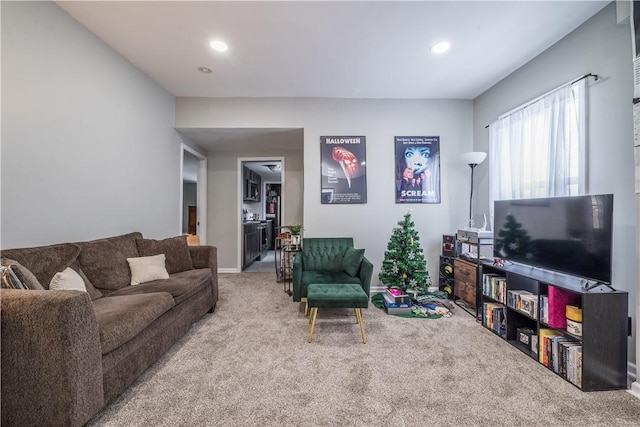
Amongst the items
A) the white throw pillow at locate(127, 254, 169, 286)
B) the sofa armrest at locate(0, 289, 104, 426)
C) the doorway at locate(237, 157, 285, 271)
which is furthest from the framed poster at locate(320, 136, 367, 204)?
the sofa armrest at locate(0, 289, 104, 426)

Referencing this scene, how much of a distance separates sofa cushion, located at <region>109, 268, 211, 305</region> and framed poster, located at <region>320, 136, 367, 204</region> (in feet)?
6.44

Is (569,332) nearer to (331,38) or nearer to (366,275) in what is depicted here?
(366,275)

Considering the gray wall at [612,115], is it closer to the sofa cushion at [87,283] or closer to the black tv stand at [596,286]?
the black tv stand at [596,286]

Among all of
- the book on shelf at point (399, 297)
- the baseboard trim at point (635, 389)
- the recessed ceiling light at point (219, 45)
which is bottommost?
the baseboard trim at point (635, 389)

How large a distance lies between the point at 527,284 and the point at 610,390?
0.84 meters

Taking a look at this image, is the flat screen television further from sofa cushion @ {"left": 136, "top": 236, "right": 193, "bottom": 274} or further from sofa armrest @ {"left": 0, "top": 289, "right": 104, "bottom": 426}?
sofa cushion @ {"left": 136, "top": 236, "right": 193, "bottom": 274}

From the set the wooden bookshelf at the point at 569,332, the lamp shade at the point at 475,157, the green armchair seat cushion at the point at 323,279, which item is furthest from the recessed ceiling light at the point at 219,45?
the wooden bookshelf at the point at 569,332

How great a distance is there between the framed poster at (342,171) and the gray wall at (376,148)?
9cm

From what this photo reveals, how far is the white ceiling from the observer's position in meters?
1.98

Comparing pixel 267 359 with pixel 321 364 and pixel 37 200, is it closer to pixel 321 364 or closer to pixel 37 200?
pixel 321 364

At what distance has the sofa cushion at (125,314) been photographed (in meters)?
1.41

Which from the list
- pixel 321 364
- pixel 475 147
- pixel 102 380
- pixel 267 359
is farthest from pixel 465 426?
pixel 475 147

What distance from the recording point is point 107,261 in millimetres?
2176

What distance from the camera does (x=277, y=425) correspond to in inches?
51.9
